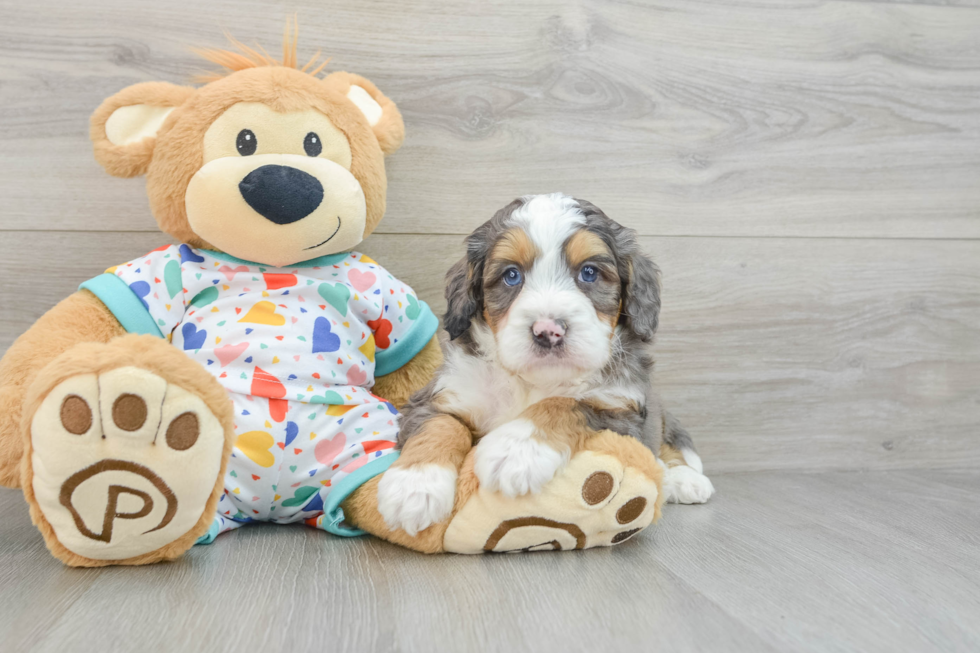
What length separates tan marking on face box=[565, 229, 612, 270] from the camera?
1.50m

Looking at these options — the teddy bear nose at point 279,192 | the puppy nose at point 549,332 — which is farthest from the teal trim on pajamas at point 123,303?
the puppy nose at point 549,332

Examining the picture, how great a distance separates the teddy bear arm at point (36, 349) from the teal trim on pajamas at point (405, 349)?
23.4 inches

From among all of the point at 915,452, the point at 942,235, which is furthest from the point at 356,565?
the point at 942,235

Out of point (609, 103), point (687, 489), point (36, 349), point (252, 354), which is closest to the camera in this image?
point (36, 349)

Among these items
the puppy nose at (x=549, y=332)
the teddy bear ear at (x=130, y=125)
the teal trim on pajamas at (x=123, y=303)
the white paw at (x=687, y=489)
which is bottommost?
the white paw at (x=687, y=489)

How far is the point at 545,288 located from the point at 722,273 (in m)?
1.03

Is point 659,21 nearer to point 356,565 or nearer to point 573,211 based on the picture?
point 573,211

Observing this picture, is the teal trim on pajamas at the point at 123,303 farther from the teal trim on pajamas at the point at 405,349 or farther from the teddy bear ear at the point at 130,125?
the teal trim on pajamas at the point at 405,349

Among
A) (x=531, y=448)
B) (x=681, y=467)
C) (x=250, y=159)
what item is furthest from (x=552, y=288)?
(x=681, y=467)

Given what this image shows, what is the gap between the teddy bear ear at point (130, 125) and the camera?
5.29 feet

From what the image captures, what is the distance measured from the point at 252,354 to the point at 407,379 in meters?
0.45

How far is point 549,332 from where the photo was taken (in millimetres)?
1366

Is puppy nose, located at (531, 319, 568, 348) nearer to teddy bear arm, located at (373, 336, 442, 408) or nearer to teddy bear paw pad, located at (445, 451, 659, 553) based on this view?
teddy bear paw pad, located at (445, 451, 659, 553)

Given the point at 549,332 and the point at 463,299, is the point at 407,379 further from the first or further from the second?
the point at 549,332
